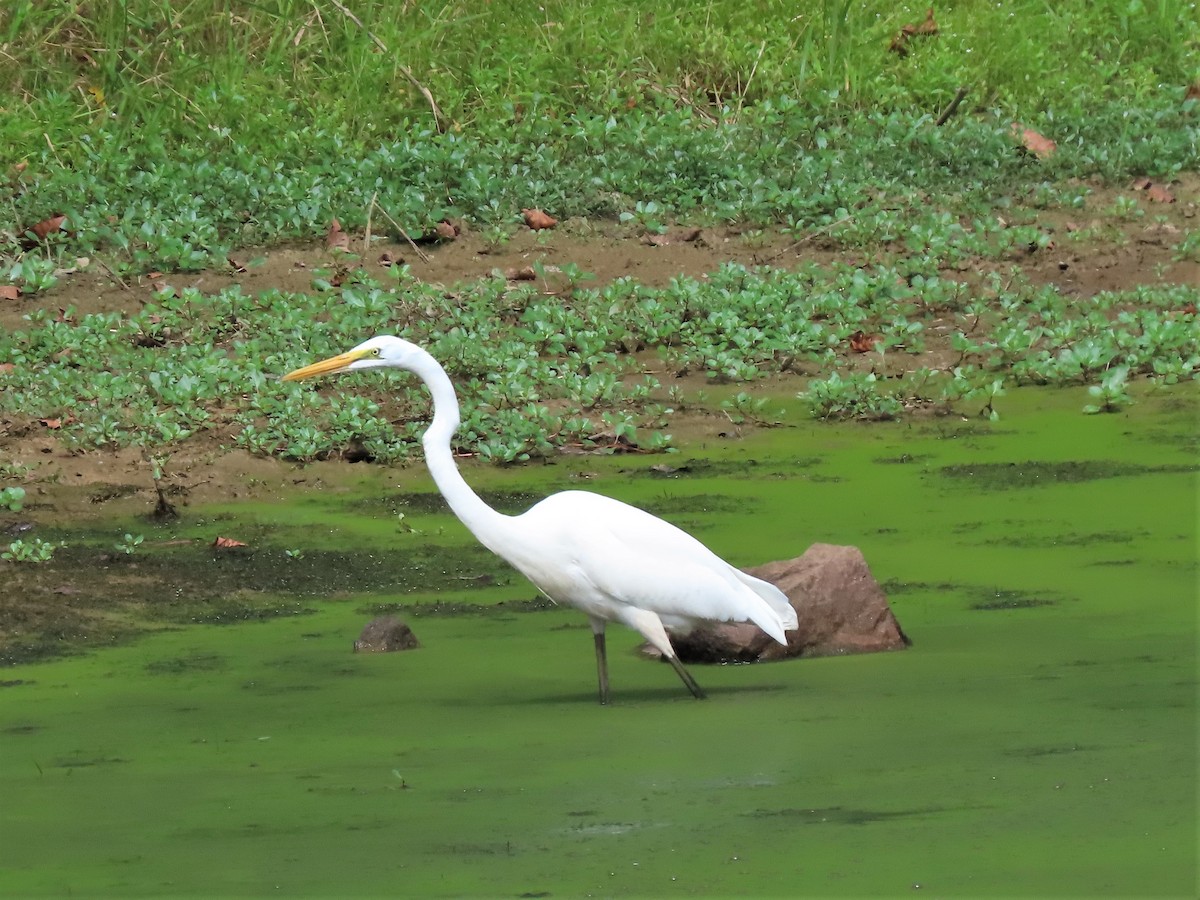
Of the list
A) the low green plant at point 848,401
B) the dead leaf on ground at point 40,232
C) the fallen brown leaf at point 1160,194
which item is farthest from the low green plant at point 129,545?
the fallen brown leaf at point 1160,194

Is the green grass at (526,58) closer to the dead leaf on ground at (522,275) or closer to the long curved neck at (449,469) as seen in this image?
the dead leaf on ground at (522,275)

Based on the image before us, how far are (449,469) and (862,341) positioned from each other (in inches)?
127

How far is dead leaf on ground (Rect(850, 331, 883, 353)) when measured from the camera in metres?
7.80

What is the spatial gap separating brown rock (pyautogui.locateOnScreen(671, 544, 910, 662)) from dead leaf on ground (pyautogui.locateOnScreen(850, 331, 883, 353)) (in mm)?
2849

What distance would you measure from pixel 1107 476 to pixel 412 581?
2.24m

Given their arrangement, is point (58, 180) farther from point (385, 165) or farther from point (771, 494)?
point (771, 494)

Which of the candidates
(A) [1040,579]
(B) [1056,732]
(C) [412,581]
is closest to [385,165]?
(C) [412,581]

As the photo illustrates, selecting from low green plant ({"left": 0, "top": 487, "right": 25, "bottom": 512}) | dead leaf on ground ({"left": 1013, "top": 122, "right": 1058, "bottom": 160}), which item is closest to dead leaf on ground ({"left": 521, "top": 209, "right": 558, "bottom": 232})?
dead leaf on ground ({"left": 1013, "top": 122, "right": 1058, "bottom": 160})

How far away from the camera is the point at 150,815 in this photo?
374cm

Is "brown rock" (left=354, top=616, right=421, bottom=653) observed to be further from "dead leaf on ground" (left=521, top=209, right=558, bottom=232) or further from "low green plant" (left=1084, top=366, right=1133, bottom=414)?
"dead leaf on ground" (left=521, top=209, right=558, bottom=232)

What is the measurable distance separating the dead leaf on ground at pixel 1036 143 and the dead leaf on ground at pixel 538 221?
248 centimetres

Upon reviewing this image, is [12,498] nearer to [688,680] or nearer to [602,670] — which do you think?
[602,670]

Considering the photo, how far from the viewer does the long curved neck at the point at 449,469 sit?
486 centimetres

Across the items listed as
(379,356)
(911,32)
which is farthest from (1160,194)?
(379,356)
